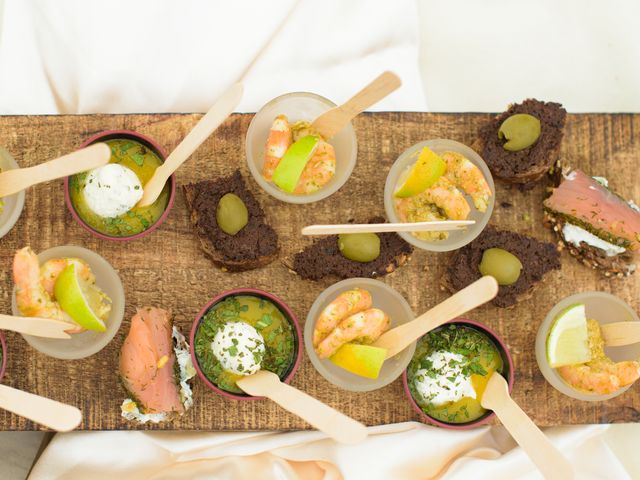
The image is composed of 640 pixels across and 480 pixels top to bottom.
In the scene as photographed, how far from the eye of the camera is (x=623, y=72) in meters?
2.51

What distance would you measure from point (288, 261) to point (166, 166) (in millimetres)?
411

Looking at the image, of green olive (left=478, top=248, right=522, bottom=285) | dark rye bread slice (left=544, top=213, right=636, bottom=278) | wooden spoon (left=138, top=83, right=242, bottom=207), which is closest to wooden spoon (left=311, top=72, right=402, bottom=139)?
wooden spoon (left=138, top=83, right=242, bottom=207)

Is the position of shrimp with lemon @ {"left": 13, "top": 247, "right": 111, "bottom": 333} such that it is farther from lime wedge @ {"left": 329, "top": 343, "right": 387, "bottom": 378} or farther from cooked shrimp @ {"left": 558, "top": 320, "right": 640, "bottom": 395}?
cooked shrimp @ {"left": 558, "top": 320, "right": 640, "bottom": 395}

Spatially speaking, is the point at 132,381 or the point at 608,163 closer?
the point at 132,381

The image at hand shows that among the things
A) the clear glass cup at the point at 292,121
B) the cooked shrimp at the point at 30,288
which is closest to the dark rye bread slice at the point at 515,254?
the clear glass cup at the point at 292,121

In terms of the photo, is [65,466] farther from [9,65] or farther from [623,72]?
[623,72]

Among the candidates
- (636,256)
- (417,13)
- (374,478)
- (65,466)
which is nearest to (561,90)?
(417,13)

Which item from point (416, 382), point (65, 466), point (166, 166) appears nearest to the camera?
point (166, 166)

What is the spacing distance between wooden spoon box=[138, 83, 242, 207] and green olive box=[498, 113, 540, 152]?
0.70m

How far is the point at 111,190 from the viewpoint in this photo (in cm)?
170

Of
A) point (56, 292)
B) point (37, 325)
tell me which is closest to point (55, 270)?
point (56, 292)

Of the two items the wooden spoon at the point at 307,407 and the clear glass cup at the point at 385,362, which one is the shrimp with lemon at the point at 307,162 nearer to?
the clear glass cup at the point at 385,362

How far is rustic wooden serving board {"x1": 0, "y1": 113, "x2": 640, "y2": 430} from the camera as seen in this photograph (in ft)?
6.06

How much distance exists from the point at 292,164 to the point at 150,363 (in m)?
0.59
